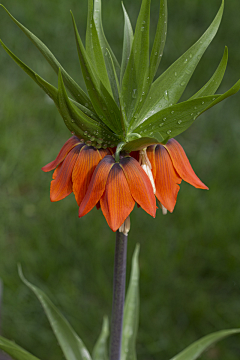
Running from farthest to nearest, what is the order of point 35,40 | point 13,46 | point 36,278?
point 13,46 < point 36,278 < point 35,40

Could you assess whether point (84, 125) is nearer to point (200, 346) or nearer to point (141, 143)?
point (141, 143)

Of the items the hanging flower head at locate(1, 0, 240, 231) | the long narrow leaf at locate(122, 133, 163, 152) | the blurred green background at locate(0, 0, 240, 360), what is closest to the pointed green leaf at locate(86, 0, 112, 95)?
the hanging flower head at locate(1, 0, 240, 231)

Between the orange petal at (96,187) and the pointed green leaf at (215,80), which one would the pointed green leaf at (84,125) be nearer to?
the orange petal at (96,187)

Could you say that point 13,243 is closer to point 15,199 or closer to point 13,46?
point 15,199

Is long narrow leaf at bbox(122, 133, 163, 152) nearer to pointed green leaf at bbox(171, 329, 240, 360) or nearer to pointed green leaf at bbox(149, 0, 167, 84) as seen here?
pointed green leaf at bbox(149, 0, 167, 84)

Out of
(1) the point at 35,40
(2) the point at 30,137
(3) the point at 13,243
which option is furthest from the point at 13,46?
(1) the point at 35,40

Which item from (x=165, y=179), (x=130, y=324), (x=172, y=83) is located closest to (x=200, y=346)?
(x=130, y=324)

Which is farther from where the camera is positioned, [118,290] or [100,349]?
[100,349]
